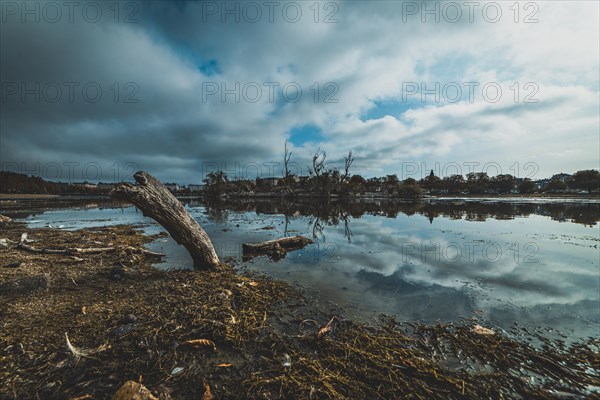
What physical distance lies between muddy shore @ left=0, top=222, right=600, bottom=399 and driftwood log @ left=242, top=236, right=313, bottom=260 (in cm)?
496

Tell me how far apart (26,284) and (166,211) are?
3.51 metres

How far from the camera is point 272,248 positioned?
468 inches

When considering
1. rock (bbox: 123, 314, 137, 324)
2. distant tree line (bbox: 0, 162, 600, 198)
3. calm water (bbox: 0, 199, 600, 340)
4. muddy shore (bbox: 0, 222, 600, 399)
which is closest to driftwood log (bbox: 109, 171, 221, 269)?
calm water (bbox: 0, 199, 600, 340)

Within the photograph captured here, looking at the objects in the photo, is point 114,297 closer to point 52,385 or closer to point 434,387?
point 52,385

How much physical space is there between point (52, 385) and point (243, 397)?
245cm

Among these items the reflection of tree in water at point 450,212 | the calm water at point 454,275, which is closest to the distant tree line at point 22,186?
the reflection of tree in water at point 450,212

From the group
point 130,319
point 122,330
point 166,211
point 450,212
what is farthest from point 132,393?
point 450,212

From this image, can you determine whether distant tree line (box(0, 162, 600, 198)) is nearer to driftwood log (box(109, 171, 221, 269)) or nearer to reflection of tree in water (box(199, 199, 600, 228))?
reflection of tree in water (box(199, 199, 600, 228))

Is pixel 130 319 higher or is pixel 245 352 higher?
pixel 130 319

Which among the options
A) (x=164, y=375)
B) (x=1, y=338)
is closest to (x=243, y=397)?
(x=164, y=375)

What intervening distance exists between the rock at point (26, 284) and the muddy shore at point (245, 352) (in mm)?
18

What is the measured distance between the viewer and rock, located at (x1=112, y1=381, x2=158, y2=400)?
2.68 meters

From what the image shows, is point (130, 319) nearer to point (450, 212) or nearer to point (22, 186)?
point (450, 212)

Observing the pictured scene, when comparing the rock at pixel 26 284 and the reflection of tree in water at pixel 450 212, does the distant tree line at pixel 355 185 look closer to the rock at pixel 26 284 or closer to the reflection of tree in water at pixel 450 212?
the reflection of tree in water at pixel 450 212
